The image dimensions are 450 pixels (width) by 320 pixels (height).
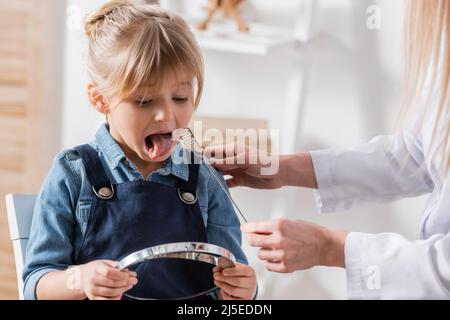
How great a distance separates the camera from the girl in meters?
0.85

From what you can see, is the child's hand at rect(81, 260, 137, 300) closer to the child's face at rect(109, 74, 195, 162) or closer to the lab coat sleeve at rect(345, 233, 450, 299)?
the child's face at rect(109, 74, 195, 162)

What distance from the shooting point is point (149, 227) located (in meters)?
0.89

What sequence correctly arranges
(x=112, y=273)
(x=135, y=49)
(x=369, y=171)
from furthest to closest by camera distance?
(x=369, y=171)
(x=135, y=49)
(x=112, y=273)

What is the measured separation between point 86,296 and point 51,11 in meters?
0.89

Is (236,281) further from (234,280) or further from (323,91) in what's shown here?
(323,91)

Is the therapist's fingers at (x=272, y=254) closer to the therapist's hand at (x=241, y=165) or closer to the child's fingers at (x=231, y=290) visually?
the child's fingers at (x=231, y=290)

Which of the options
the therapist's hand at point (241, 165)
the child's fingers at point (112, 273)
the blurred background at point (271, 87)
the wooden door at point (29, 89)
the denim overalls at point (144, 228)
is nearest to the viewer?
the child's fingers at point (112, 273)

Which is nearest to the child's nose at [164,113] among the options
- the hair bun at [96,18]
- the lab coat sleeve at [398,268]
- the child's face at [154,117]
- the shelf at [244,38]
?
the child's face at [154,117]

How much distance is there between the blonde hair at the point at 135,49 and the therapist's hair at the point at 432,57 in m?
0.28

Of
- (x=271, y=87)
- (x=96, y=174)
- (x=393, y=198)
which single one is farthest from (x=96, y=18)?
(x=271, y=87)

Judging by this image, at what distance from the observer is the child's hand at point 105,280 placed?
0.76 m

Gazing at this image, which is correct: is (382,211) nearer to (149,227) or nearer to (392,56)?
(392,56)

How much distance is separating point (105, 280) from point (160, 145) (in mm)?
200

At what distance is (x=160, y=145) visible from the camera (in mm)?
906
